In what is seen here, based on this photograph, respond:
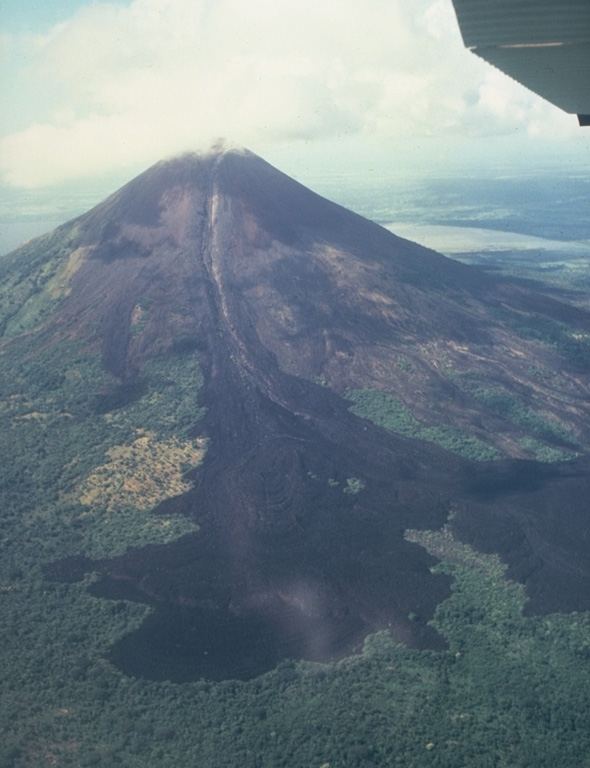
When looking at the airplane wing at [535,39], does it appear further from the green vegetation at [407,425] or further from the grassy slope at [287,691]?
the green vegetation at [407,425]

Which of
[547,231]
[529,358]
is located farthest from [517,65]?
Answer: [547,231]

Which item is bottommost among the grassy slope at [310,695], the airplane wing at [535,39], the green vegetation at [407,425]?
the grassy slope at [310,695]

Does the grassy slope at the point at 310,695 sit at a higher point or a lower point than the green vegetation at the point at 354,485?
lower

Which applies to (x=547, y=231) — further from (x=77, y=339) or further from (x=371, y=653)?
(x=371, y=653)

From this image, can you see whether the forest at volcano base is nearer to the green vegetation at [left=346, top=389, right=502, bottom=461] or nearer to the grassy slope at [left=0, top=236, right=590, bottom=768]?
the grassy slope at [left=0, top=236, right=590, bottom=768]

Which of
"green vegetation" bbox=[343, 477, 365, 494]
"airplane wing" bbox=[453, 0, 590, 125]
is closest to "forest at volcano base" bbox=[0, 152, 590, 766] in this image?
"green vegetation" bbox=[343, 477, 365, 494]

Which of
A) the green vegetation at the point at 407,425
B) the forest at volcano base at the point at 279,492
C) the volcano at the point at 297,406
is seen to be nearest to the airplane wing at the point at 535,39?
the forest at volcano base at the point at 279,492
